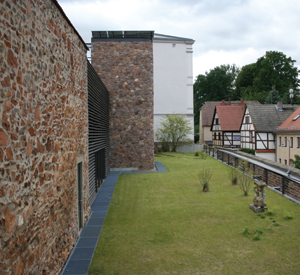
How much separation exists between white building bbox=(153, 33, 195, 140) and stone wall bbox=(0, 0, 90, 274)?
24.7 metres

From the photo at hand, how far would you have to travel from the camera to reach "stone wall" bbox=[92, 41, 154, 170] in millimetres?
14750

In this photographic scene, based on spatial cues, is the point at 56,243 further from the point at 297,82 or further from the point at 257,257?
the point at 297,82

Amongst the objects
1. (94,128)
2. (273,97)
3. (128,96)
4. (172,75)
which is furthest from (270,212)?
(273,97)

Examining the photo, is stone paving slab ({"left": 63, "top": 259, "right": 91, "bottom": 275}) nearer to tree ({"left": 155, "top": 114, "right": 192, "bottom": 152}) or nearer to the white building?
tree ({"left": 155, "top": 114, "right": 192, "bottom": 152})

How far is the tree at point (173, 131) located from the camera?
2803cm

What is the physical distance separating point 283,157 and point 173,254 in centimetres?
2142

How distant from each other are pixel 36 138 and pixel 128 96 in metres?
12.0

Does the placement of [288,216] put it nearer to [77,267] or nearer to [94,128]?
[77,267]

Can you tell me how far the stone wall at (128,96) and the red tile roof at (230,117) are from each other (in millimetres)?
16620

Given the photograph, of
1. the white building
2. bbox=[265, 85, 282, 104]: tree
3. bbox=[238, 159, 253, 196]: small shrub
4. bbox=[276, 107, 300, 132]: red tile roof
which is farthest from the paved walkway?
bbox=[265, 85, 282, 104]: tree

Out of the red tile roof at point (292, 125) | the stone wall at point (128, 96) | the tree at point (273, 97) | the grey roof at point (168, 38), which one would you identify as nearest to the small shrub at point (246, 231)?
the stone wall at point (128, 96)

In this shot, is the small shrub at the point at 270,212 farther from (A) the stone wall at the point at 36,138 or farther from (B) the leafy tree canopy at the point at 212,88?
(B) the leafy tree canopy at the point at 212,88

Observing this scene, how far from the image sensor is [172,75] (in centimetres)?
2962

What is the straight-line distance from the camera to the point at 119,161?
15.2 m
